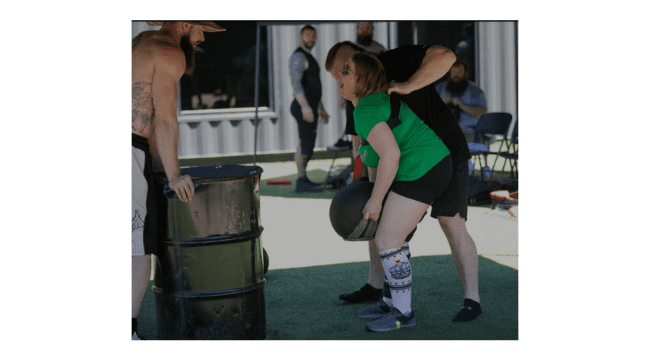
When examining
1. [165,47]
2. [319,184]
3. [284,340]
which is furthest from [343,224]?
[319,184]

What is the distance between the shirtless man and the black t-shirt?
1132 millimetres

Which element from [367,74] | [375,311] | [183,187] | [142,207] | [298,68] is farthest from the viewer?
[298,68]

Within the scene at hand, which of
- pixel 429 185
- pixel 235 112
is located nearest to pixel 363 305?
pixel 429 185

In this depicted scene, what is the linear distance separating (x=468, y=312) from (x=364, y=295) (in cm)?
73

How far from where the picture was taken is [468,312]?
4.18 metres

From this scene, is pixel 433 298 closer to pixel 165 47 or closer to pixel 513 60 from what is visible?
pixel 165 47

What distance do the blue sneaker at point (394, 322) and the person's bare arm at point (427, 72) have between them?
1185 mm

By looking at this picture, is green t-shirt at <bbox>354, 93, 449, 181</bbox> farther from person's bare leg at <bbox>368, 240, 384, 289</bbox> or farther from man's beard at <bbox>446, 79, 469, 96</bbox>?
man's beard at <bbox>446, 79, 469, 96</bbox>

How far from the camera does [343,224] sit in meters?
3.88

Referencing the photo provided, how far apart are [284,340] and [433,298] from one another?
45.1 inches

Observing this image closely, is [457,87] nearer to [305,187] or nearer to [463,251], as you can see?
[305,187]

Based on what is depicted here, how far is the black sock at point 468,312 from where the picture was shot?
164 inches

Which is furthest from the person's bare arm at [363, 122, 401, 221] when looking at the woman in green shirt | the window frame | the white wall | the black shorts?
the white wall

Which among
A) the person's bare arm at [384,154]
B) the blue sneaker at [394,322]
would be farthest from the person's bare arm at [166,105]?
the blue sneaker at [394,322]
